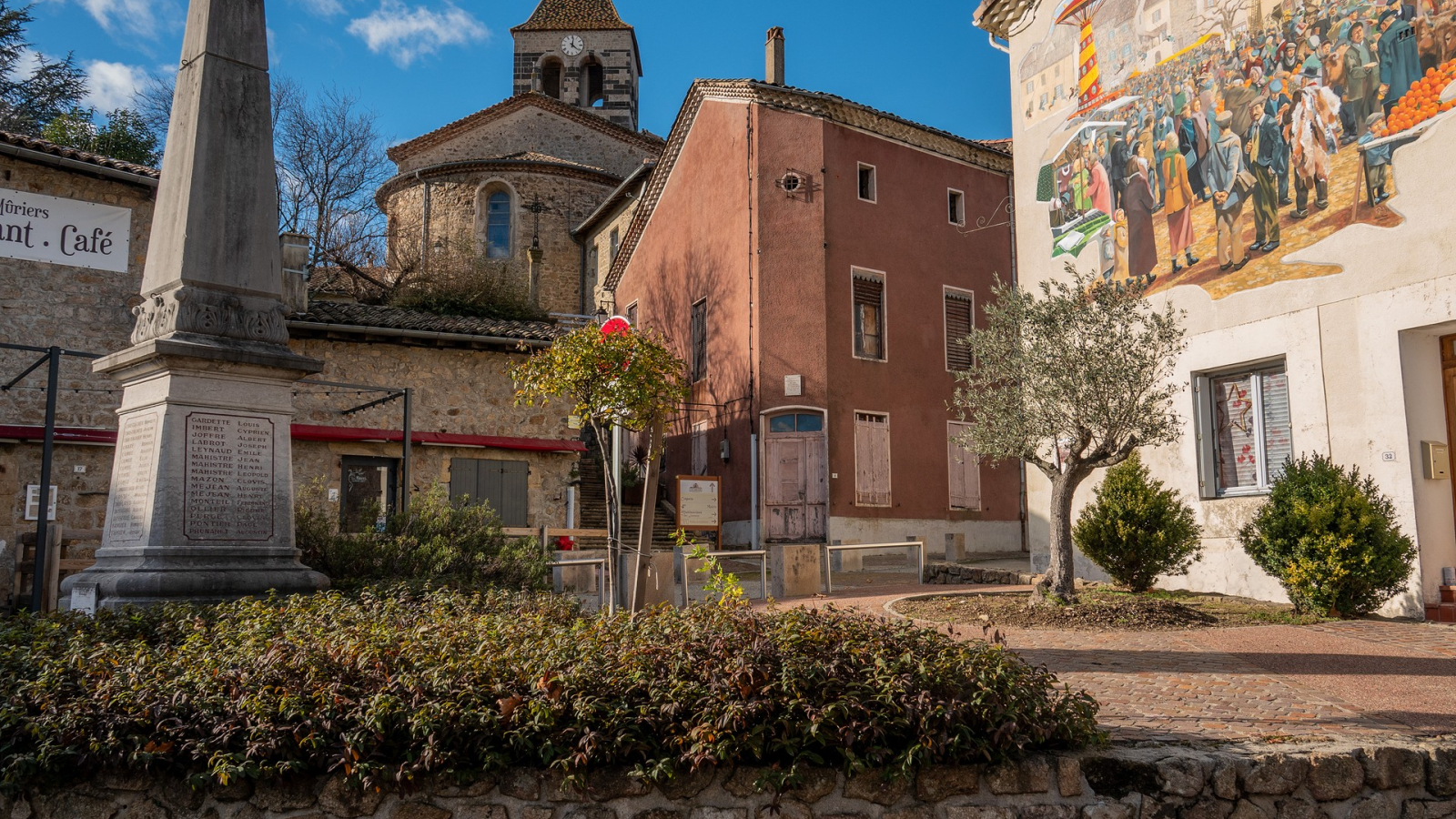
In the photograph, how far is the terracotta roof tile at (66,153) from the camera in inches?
610

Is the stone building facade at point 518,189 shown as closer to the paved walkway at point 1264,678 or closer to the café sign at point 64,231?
the café sign at point 64,231

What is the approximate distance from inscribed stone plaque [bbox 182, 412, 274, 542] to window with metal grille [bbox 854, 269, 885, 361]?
49.2ft

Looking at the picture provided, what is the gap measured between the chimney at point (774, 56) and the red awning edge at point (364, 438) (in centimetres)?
1018

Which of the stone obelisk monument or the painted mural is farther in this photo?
the painted mural

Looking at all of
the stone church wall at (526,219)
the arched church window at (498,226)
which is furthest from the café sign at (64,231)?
the arched church window at (498,226)

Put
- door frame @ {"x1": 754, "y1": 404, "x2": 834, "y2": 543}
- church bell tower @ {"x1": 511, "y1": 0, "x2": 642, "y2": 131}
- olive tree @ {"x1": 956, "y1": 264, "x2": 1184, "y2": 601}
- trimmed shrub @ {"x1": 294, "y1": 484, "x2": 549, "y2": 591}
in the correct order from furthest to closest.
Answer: church bell tower @ {"x1": 511, "y1": 0, "x2": 642, "y2": 131} → door frame @ {"x1": 754, "y1": 404, "x2": 834, "y2": 543} → olive tree @ {"x1": 956, "y1": 264, "x2": 1184, "y2": 601} → trimmed shrub @ {"x1": 294, "y1": 484, "x2": 549, "y2": 591}

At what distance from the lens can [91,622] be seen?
247 inches

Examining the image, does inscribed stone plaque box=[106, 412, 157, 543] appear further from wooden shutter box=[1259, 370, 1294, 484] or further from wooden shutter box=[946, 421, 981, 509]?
wooden shutter box=[946, 421, 981, 509]

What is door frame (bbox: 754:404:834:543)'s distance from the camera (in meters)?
20.0

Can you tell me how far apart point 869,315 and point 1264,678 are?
14.9m

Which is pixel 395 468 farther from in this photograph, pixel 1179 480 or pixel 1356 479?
pixel 1356 479

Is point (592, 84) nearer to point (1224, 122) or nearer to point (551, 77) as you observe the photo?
point (551, 77)

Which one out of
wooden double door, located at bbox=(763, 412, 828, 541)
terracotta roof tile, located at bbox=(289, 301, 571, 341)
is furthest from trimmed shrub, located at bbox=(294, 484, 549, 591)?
wooden double door, located at bbox=(763, 412, 828, 541)

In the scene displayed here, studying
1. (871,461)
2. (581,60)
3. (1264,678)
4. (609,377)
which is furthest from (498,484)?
(581,60)
